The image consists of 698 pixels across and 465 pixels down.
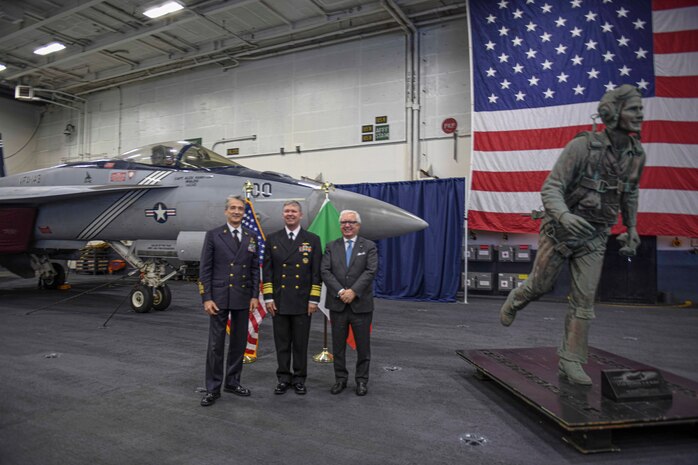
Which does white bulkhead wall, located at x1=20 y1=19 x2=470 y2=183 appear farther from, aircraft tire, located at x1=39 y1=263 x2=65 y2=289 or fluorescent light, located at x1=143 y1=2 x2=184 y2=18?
aircraft tire, located at x1=39 y1=263 x2=65 y2=289

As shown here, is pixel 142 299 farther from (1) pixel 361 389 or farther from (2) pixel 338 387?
(1) pixel 361 389

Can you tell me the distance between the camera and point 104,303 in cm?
796

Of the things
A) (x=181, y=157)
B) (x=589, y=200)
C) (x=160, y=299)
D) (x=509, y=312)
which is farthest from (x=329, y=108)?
(x=589, y=200)

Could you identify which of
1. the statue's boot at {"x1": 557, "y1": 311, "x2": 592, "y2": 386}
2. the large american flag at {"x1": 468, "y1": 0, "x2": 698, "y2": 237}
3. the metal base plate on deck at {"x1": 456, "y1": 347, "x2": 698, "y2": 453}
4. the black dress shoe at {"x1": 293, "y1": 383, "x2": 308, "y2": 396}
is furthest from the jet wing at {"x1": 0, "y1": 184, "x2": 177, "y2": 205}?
the large american flag at {"x1": 468, "y1": 0, "x2": 698, "y2": 237}

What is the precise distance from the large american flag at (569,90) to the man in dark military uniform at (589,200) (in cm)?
613

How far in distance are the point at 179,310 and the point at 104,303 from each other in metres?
1.89

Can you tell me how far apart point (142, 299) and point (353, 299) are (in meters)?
4.88

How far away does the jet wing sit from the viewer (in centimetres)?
625

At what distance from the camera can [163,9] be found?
412 inches

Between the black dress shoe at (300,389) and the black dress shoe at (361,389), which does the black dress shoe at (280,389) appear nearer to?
Answer: the black dress shoe at (300,389)

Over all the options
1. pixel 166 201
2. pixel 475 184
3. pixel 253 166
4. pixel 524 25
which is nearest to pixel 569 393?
pixel 166 201

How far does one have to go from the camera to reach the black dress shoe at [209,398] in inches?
117

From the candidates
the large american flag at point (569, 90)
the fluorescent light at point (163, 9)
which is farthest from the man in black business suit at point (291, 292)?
the fluorescent light at point (163, 9)

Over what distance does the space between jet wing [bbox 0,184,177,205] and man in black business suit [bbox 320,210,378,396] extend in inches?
152
